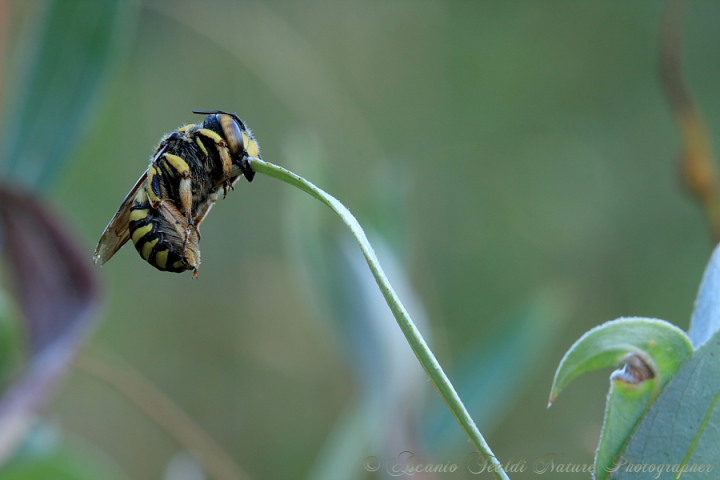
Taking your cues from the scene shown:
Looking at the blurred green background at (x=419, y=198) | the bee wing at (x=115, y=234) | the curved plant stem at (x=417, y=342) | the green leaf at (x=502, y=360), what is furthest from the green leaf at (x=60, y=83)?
the blurred green background at (x=419, y=198)

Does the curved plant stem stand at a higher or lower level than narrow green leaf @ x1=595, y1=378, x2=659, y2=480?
higher

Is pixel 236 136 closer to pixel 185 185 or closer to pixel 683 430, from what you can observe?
pixel 185 185

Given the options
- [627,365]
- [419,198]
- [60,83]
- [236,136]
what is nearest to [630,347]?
[627,365]

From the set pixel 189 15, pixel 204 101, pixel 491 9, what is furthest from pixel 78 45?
pixel 491 9

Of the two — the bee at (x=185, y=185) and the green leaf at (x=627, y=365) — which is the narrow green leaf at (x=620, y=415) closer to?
the green leaf at (x=627, y=365)

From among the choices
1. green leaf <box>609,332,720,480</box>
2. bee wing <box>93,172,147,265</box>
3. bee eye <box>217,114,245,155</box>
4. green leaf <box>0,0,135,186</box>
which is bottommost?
green leaf <box>609,332,720,480</box>

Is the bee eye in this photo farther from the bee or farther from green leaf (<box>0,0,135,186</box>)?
green leaf (<box>0,0,135,186</box>)

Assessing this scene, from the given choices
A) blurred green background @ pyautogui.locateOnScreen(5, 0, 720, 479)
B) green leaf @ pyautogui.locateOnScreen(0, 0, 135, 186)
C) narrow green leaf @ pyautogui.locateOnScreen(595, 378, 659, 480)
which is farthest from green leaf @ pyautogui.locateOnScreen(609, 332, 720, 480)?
blurred green background @ pyautogui.locateOnScreen(5, 0, 720, 479)
